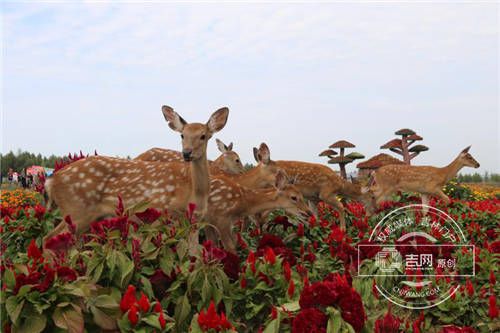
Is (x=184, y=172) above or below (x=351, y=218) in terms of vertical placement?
above

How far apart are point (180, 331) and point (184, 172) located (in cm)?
294

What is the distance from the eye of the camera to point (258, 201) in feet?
22.4

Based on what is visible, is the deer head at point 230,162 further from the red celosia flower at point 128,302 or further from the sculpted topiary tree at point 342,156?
the sculpted topiary tree at point 342,156

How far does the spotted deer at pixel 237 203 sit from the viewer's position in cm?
643

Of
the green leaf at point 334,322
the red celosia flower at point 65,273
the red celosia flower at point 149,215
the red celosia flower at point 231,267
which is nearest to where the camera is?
the green leaf at point 334,322

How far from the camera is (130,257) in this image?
165 inches

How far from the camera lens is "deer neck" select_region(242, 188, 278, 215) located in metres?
6.76

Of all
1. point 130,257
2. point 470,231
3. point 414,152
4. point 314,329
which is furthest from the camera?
point 414,152

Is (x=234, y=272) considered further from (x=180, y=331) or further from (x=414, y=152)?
(x=414, y=152)

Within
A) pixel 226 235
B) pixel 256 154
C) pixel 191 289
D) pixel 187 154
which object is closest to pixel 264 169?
pixel 256 154

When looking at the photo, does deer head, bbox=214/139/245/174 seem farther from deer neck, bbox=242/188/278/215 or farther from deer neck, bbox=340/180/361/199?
deer neck, bbox=242/188/278/215

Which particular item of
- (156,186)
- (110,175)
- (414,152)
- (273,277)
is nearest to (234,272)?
(273,277)

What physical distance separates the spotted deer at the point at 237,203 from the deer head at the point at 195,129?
687 mm

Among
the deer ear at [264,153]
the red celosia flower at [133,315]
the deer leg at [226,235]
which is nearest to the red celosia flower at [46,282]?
the red celosia flower at [133,315]
